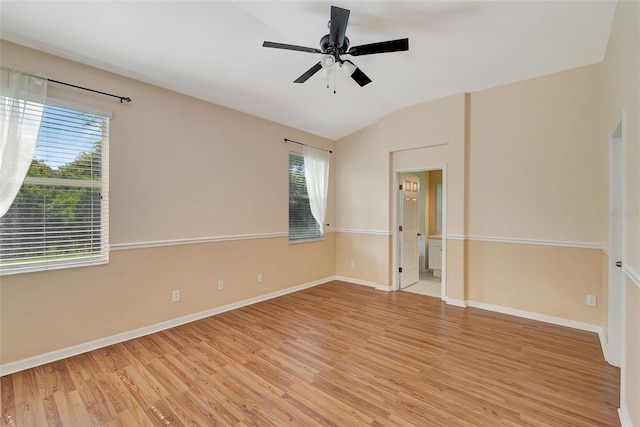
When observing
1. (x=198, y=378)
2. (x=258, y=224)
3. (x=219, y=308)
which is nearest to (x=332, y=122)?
(x=258, y=224)

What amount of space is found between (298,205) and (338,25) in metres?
3.23

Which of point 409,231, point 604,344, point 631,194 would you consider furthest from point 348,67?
point 604,344

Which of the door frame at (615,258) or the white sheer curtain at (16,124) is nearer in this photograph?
the white sheer curtain at (16,124)

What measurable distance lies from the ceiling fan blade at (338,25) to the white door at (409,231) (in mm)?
3103

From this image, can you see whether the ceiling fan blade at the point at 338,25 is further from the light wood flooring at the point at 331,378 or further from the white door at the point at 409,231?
the white door at the point at 409,231

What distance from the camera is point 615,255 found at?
97.0 inches

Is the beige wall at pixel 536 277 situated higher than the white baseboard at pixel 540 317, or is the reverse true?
the beige wall at pixel 536 277

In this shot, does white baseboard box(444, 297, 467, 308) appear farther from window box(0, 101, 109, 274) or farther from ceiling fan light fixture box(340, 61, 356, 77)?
window box(0, 101, 109, 274)

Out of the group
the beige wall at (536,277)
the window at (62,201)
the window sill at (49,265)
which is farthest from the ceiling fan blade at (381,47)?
the window sill at (49,265)

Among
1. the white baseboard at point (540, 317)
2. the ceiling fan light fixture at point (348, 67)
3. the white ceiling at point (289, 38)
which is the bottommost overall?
the white baseboard at point (540, 317)

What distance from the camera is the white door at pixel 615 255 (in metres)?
2.46

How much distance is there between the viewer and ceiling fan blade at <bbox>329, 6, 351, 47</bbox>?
1.93 m

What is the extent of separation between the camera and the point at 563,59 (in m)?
3.13

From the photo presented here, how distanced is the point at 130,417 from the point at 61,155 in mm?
2347
